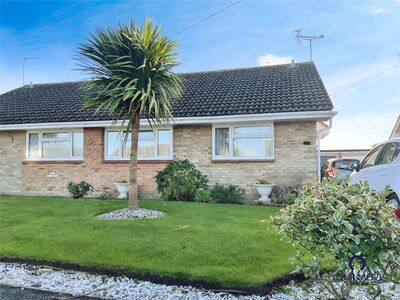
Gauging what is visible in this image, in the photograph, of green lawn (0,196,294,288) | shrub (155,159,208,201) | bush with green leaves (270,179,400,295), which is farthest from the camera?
shrub (155,159,208,201)

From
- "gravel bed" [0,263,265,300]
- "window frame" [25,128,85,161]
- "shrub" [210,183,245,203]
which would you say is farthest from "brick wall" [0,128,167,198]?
"gravel bed" [0,263,265,300]

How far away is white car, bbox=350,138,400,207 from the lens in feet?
18.2

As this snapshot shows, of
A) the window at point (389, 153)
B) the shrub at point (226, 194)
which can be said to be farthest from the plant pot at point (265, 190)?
the window at point (389, 153)

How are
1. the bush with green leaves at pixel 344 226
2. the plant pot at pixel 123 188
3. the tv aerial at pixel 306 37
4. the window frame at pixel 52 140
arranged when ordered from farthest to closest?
the tv aerial at pixel 306 37, the window frame at pixel 52 140, the plant pot at pixel 123 188, the bush with green leaves at pixel 344 226

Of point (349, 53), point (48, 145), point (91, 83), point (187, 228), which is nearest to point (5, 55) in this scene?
point (48, 145)

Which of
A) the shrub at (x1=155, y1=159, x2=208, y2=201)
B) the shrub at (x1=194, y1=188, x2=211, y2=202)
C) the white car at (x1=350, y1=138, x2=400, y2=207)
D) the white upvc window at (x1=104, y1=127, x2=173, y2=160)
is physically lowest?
the shrub at (x1=194, y1=188, x2=211, y2=202)

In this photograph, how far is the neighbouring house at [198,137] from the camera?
11.6 metres

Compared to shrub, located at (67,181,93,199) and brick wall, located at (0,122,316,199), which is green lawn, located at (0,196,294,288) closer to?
brick wall, located at (0,122,316,199)

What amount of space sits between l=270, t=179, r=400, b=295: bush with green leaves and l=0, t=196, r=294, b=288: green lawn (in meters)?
1.24

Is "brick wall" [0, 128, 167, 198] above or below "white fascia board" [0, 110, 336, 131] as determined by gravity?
→ below

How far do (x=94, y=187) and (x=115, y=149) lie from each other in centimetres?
169

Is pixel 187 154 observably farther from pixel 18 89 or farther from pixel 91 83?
pixel 18 89

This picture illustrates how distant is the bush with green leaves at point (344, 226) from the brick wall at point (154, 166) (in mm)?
8395

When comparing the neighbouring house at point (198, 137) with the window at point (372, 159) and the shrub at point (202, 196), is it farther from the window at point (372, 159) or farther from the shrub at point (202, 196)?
the window at point (372, 159)
